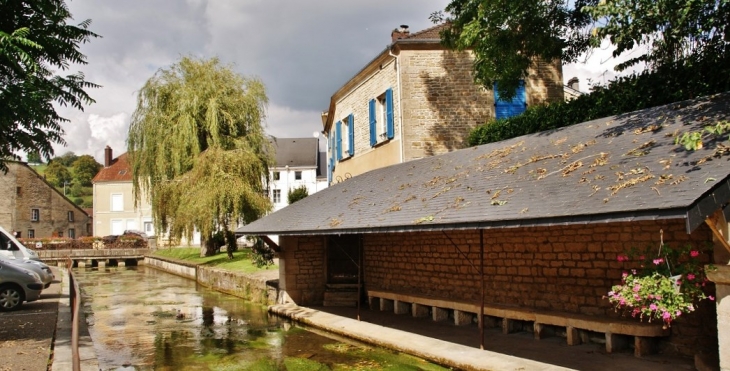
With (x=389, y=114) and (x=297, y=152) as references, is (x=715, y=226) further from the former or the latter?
(x=297, y=152)

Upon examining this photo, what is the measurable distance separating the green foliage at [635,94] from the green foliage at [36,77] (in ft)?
27.1

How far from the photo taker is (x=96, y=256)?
117 ft

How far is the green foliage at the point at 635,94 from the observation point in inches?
346

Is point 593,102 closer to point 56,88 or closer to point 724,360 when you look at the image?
point 724,360

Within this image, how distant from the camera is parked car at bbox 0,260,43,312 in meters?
11.8

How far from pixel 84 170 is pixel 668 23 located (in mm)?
105269

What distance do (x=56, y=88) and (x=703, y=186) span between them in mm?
7432

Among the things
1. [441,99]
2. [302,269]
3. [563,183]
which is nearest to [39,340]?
[302,269]

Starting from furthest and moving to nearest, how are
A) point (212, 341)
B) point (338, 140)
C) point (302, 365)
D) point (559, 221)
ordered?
point (338, 140), point (212, 341), point (302, 365), point (559, 221)

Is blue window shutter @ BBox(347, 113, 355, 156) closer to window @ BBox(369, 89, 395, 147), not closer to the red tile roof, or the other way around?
window @ BBox(369, 89, 395, 147)

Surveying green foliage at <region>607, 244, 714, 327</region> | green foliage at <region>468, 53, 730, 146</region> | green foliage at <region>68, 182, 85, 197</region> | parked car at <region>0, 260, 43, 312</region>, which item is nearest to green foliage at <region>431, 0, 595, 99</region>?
green foliage at <region>468, 53, 730, 146</region>

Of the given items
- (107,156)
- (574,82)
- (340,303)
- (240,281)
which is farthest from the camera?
(107,156)

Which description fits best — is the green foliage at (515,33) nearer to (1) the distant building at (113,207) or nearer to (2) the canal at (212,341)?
(2) the canal at (212,341)

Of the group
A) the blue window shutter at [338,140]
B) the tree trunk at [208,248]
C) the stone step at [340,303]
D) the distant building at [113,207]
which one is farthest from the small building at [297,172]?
the stone step at [340,303]
